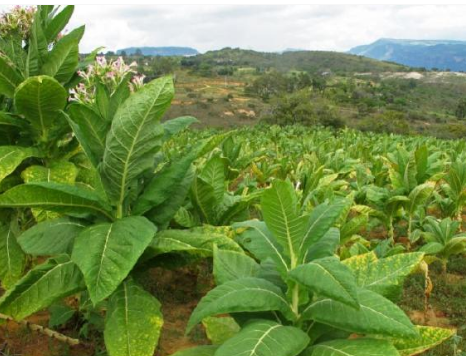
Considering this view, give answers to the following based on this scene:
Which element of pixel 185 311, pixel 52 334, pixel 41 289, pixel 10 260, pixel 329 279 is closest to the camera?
pixel 329 279

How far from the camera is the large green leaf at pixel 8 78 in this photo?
3004 mm

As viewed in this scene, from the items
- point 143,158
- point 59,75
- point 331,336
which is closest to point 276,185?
point 331,336

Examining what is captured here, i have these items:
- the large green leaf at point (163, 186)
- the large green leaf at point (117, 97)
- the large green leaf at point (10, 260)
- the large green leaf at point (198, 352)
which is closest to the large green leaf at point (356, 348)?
the large green leaf at point (198, 352)

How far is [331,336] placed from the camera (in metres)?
2.11

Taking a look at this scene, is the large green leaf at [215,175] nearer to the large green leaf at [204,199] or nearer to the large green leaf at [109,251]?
the large green leaf at [204,199]

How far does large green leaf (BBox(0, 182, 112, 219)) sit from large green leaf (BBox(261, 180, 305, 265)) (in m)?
0.94

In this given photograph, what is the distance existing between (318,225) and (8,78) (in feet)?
7.15

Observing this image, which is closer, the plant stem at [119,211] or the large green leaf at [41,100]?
the plant stem at [119,211]

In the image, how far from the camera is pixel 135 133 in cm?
238

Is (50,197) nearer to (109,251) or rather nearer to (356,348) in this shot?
(109,251)

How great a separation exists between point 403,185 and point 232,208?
2.56m

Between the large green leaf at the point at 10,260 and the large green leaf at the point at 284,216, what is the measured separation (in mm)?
1972

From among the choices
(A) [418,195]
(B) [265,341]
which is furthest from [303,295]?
(A) [418,195]

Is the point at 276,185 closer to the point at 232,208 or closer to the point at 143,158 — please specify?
the point at 143,158
